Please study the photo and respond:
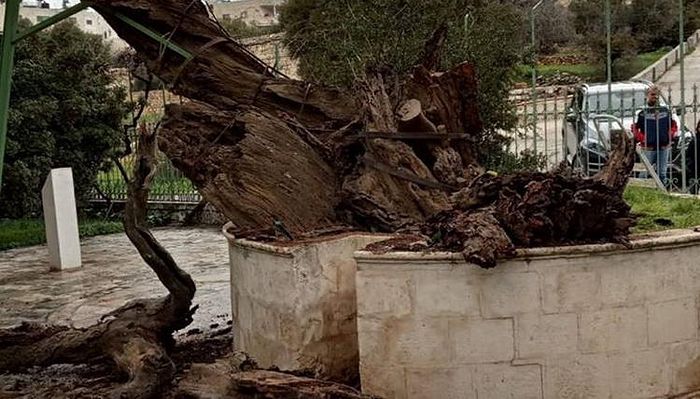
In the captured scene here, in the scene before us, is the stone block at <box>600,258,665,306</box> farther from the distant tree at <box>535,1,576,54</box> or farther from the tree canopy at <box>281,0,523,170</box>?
the distant tree at <box>535,1,576,54</box>

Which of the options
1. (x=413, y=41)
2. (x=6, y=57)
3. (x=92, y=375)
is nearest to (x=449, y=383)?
Result: (x=92, y=375)

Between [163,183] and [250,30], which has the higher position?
[250,30]

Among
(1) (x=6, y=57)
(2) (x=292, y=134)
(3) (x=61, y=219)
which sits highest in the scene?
(1) (x=6, y=57)

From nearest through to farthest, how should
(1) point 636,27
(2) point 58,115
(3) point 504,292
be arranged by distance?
(3) point 504,292, (2) point 58,115, (1) point 636,27

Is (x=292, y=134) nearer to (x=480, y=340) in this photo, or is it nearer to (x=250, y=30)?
(x=480, y=340)

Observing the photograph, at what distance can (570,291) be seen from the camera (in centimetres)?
540

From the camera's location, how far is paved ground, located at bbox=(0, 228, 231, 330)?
10086 mm

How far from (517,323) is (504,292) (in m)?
0.19

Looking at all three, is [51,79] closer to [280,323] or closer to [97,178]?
[97,178]

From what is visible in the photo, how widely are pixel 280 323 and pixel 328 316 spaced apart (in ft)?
0.97

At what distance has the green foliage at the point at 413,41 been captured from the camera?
11188 millimetres

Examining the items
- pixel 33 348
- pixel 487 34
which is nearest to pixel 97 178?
pixel 487 34

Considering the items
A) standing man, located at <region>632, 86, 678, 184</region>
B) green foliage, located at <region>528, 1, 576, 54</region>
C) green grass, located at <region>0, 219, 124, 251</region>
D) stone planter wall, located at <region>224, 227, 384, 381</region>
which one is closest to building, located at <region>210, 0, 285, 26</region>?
green foliage, located at <region>528, 1, 576, 54</region>

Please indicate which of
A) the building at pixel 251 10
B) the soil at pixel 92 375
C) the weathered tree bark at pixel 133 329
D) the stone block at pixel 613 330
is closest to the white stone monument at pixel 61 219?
the soil at pixel 92 375
